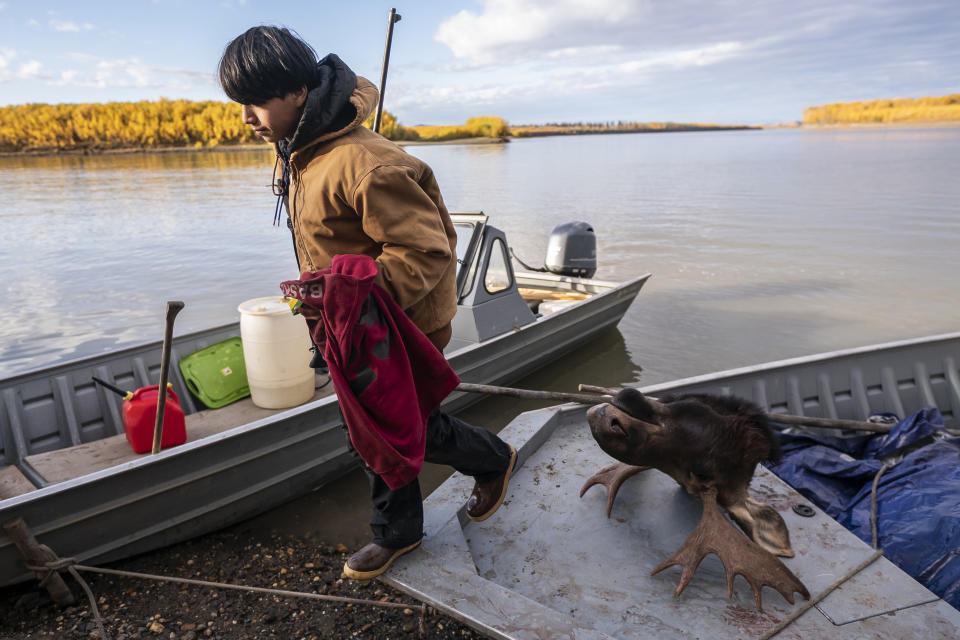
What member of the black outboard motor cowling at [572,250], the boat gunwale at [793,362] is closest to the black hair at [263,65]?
the boat gunwale at [793,362]

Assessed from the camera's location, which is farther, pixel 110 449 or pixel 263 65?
pixel 110 449

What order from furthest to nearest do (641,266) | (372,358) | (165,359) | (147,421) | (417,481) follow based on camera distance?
(641,266) → (147,421) → (165,359) → (417,481) → (372,358)

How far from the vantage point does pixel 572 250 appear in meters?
8.38

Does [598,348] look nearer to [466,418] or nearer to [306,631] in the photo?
[466,418]

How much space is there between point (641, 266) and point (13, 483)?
11947 millimetres

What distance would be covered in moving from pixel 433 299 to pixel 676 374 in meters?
6.24

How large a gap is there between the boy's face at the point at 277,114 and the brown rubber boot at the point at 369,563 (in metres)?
1.62

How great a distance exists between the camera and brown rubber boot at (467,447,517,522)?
2.76 metres

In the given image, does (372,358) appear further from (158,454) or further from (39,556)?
(39,556)

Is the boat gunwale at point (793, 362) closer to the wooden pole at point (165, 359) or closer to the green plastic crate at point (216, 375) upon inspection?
the wooden pole at point (165, 359)

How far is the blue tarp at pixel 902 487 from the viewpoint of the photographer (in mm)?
2545

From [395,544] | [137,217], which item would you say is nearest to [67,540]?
[395,544]

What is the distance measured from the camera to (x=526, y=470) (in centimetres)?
320

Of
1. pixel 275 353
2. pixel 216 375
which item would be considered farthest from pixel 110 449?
pixel 275 353
